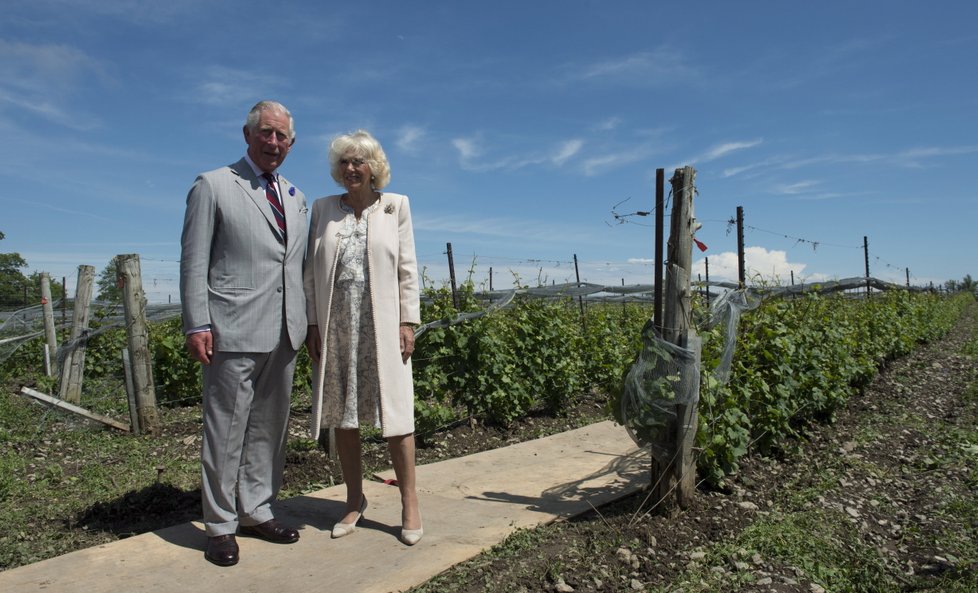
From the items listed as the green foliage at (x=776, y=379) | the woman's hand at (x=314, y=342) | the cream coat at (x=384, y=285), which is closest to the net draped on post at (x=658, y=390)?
the green foliage at (x=776, y=379)

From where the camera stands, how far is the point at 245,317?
2.88 m

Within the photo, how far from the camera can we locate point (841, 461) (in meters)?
4.72

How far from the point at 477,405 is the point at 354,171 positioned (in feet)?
10.9

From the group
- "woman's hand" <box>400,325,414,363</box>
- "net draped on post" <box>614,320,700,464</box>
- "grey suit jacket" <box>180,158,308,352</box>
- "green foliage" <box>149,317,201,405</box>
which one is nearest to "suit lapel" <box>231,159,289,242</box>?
"grey suit jacket" <box>180,158,308,352</box>

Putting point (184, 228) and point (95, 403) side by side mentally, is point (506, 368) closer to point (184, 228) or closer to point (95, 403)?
point (184, 228)

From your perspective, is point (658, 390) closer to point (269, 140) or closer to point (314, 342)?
point (314, 342)

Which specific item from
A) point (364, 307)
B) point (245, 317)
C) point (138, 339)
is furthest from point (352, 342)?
point (138, 339)

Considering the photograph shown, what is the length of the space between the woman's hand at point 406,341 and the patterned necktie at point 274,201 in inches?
26.2

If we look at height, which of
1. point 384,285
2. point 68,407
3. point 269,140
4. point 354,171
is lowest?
point 68,407

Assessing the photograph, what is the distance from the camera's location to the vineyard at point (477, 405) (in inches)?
144

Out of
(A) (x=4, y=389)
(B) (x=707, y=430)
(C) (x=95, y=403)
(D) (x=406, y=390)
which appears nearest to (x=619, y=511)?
(B) (x=707, y=430)

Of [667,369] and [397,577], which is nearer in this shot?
[397,577]

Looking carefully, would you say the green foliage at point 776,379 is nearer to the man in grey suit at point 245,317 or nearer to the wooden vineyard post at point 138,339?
the man in grey suit at point 245,317

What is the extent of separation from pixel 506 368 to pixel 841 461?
8.68 ft
